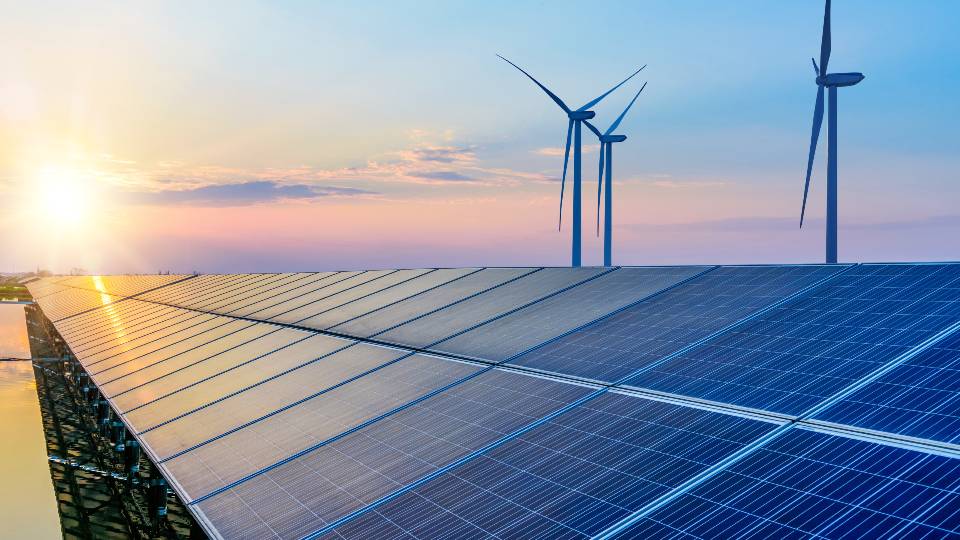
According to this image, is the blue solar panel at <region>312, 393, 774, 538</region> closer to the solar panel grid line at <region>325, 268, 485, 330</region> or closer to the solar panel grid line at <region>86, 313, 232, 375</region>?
the solar panel grid line at <region>325, 268, 485, 330</region>

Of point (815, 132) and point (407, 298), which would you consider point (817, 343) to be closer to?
point (407, 298)

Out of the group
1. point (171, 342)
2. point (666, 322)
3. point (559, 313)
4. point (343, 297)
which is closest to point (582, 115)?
point (343, 297)

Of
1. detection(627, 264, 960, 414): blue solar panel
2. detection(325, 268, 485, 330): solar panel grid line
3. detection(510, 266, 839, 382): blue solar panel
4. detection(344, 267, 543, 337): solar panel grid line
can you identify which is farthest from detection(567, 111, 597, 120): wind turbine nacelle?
detection(627, 264, 960, 414): blue solar panel

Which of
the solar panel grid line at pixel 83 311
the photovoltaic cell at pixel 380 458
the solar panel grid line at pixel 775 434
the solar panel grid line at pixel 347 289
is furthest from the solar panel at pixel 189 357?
the solar panel grid line at pixel 83 311

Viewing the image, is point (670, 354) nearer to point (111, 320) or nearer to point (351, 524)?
A: point (351, 524)

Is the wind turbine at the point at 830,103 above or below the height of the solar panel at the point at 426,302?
above

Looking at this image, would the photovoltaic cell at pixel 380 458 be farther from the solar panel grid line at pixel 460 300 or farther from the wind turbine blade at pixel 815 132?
the wind turbine blade at pixel 815 132

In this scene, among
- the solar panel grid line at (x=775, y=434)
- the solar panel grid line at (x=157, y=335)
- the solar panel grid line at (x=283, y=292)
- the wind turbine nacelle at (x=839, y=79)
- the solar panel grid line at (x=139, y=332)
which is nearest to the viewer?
the solar panel grid line at (x=775, y=434)
